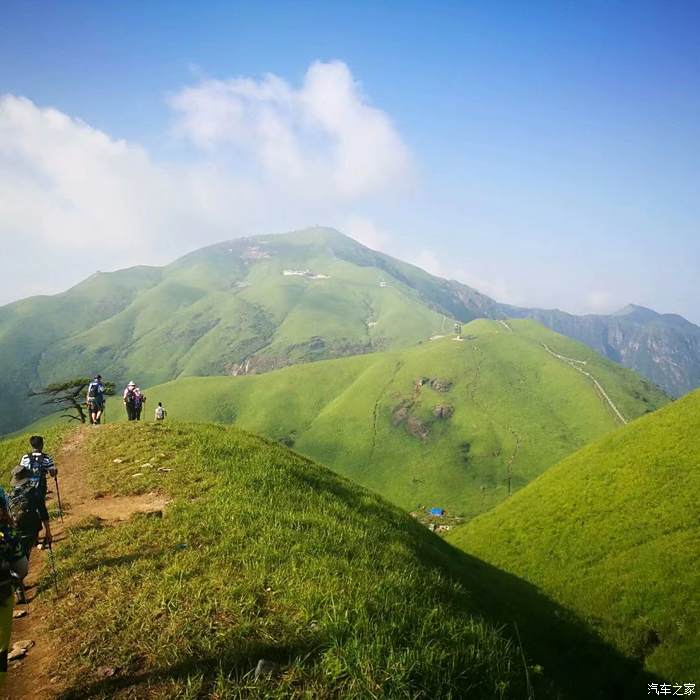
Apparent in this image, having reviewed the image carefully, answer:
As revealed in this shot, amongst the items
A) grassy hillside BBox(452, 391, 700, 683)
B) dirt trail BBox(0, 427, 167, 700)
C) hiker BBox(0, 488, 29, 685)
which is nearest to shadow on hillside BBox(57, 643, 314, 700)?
dirt trail BBox(0, 427, 167, 700)

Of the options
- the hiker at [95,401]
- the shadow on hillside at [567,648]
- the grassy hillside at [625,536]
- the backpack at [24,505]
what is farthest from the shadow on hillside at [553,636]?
the hiker at [95,401]

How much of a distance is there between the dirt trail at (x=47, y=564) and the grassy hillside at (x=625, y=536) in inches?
898

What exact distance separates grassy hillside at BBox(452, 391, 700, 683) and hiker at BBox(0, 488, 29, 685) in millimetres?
24084

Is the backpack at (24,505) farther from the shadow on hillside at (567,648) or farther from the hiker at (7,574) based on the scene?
the shadow on hillside at (567,648)

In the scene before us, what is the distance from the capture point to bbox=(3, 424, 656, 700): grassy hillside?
25.0 feet

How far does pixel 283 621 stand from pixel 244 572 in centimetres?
214

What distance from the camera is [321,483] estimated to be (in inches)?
854

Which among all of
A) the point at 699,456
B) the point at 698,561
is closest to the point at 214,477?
the point at 698,561

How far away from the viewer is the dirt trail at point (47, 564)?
812 centimetres

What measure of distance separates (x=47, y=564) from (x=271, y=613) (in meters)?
7.84

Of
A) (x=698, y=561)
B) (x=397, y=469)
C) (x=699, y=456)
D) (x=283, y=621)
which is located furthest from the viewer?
(x=397, y=469)

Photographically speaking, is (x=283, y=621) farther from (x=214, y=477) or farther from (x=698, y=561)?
(x=698, y=561)

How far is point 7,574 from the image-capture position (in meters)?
8.39

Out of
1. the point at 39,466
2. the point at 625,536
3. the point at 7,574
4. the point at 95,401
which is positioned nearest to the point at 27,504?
the point at 39,466
